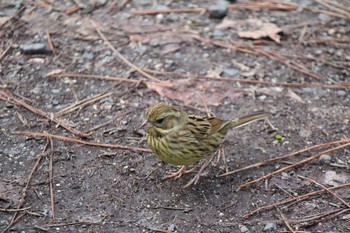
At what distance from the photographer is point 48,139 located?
5.37m

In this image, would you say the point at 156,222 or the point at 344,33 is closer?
the point at 156,222

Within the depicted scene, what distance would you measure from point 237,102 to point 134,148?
1300mm

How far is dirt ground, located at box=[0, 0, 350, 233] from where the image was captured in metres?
4.73

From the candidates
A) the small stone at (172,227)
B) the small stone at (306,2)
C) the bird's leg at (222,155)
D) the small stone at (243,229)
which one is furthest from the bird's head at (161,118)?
the small stone at (306,2)

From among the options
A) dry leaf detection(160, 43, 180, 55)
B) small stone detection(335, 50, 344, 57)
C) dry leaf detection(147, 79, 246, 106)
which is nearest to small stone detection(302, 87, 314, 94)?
dry leaf detection(147, 79, 246, 106)

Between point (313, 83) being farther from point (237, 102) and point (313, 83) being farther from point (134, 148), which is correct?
point (134, 148)

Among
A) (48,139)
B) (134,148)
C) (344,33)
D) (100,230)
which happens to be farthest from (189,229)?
(344,33)

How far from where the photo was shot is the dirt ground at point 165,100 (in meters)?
4.73

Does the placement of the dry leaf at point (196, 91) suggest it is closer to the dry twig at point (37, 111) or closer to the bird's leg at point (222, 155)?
the bird's leg at point (222, 155)

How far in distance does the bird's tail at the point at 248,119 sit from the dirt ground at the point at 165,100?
0.20 m

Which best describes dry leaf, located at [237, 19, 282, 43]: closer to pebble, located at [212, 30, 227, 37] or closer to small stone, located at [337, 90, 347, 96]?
pebble, located at [212, 30, 227, 37]

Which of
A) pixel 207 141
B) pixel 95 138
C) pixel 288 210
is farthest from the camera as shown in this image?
pixel 95 138

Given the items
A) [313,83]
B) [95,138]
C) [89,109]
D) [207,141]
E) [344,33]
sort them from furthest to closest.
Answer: [344,33], [313,83], [89,109], [95,138], [207,141]

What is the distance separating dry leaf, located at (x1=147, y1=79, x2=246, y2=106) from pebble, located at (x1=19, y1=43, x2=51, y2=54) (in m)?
1.29
